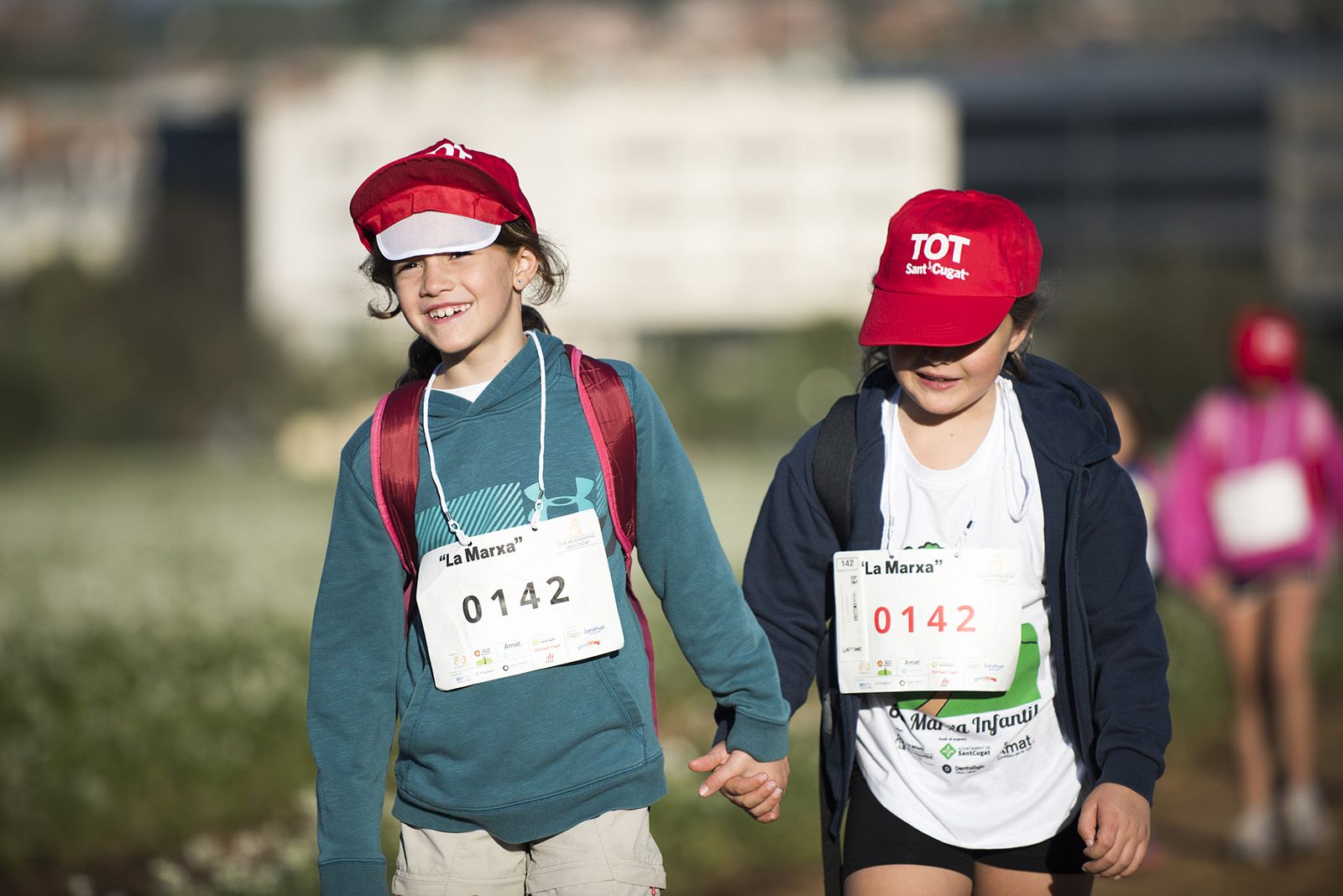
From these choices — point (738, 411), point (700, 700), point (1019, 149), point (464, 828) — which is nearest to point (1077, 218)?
point (1019, 149)

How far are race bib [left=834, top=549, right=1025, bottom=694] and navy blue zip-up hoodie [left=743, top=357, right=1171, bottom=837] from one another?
0.06m

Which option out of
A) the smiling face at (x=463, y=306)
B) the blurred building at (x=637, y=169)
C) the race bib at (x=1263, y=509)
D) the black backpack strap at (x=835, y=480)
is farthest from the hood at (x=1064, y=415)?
the blurred building at (x=637, y=169)

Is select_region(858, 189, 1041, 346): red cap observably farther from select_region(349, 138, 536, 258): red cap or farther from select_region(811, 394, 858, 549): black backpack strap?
select_region(349, 138, 536, 258): red cap

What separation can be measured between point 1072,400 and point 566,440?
1.05 m

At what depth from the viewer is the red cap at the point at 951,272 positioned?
10.4ft

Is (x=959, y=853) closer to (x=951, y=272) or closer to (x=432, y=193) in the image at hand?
(x=951, y=272)

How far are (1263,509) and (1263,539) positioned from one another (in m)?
0.14

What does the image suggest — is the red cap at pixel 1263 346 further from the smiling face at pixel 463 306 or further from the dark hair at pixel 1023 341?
the smiling face at pixel 463 306

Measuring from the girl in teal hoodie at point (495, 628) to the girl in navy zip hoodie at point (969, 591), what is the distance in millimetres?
237

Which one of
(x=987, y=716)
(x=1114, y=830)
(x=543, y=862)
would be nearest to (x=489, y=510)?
(x=543, y=862)

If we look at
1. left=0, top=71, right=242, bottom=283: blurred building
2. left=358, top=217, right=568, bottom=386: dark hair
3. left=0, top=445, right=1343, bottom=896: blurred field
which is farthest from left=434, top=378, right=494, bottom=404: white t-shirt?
left=0, top=71, right=242, bottom=283: blurred building

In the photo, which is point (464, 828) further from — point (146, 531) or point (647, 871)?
point (146, 531)

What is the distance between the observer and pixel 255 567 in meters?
15.8

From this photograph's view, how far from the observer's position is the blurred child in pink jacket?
22.4ft
